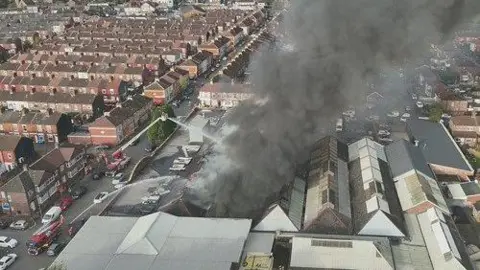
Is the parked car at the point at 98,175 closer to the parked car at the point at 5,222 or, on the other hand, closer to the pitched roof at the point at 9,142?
the pitched roof at the point at 9,142

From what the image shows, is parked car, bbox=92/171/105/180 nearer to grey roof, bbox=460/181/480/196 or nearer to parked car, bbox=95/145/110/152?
parked car, bbox=95/145/110/152

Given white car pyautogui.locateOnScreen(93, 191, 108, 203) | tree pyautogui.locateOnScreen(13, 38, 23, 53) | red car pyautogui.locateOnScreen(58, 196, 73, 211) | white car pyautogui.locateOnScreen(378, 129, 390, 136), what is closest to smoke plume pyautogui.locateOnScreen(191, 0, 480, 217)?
white car pyautogui.locateOnScreen(93, 191, 108, 203)

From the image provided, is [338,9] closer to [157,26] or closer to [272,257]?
[272,257]

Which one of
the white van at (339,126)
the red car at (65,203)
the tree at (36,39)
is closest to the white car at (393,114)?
the white van at (339,126)

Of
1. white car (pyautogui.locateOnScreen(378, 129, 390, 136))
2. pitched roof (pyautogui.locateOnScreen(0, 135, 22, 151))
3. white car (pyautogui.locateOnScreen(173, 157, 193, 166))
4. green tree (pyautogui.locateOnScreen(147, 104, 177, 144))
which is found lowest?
pitched roof (pyautogui.locateOnScreen(0, 135, 22, 151))

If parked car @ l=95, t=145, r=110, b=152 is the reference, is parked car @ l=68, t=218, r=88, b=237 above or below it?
below

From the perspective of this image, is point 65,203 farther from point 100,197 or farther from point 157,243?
point 157,243

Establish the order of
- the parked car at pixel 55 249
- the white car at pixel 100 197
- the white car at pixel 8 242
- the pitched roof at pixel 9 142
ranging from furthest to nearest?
the pitched roof at pixel 9 142, the white car at pixel 100 197, the white car at pixel 8 242, the parked car at pixel 55 249
